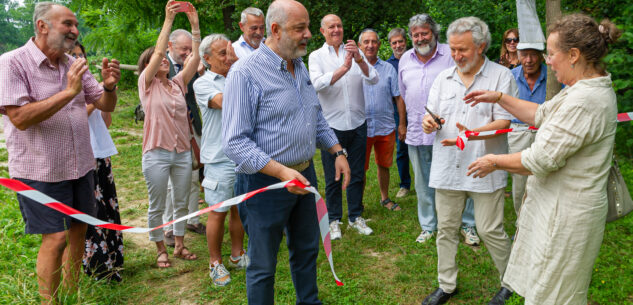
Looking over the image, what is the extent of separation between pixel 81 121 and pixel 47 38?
60cm

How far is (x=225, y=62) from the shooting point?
429cm

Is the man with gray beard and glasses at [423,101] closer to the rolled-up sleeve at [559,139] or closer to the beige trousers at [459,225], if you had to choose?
the beige trousers at [459,225]

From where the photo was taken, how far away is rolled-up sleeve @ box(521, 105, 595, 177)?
2.43m

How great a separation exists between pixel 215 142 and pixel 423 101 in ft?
7.37

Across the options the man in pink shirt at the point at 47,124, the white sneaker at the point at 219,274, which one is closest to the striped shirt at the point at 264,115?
the man in pink shirt at the point at 47,124

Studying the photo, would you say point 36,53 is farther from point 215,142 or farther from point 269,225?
point 269,225

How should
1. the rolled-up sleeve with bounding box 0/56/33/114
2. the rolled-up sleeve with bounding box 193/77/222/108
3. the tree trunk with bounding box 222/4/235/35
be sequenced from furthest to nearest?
the tree trunk with bounding box 222/4/235/35 < the rolled-up sleeve with bounding box 193/77/222/108 < the rolled-up sleeve with bounding box 0/56/33/114

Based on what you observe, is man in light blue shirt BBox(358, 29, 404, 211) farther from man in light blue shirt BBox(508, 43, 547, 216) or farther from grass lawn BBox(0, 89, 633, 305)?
man in light blue shirt BBox(508, 43, 547, 216)

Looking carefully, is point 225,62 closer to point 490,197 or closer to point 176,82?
point 176,82

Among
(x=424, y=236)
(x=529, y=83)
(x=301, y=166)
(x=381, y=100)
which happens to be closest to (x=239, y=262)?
(x=301, y=166)

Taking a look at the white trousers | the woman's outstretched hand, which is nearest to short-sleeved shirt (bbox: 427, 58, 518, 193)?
the woman's outstretched hand

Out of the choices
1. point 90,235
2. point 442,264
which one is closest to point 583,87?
point 442,264

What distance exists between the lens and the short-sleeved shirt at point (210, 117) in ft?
13.9

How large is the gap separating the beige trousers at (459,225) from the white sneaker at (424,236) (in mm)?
1180
